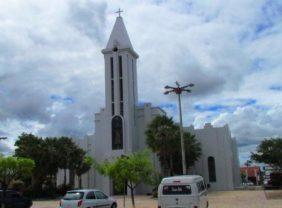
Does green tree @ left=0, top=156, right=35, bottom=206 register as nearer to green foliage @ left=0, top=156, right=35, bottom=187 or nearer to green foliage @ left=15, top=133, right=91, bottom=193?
green foliage @ left=0, top=156, right=35, bottom=187

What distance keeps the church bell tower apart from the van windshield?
148 ft

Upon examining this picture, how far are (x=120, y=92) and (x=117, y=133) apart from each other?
20.6 ft

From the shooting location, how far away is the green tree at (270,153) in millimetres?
50062

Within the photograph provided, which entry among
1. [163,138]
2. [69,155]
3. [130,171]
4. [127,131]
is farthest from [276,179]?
[130,171]

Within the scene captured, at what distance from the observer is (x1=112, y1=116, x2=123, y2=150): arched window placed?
69.7 m

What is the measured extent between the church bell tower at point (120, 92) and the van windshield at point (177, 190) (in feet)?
148

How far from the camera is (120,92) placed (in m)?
70.7

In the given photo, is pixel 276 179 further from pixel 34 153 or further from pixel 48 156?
pixel 34 153

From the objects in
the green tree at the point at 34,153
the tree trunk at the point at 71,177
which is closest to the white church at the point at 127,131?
the tree trunk at the point at 71,177

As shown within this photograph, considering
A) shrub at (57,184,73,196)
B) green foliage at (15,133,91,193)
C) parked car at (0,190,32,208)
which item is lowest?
parked car at (0,190,32,208)

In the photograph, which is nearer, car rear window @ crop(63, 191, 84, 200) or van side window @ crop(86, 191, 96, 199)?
car rear window @ crop(63, 191, 84, 200)

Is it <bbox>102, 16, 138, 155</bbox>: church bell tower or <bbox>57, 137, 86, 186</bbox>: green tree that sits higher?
<bbox>102, 16, 138, 155</bbox>: church bell tower

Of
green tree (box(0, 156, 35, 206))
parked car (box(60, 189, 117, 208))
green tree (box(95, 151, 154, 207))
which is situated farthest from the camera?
green tree (box(0, 156, 35, 206))

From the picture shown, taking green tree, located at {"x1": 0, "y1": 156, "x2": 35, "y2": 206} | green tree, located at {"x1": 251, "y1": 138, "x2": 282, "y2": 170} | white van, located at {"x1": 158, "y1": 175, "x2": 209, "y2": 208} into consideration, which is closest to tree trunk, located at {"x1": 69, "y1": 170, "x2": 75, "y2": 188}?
green tree, located at {"x1": 0, "y1": 156, "x2": 35, "y2": 206}
